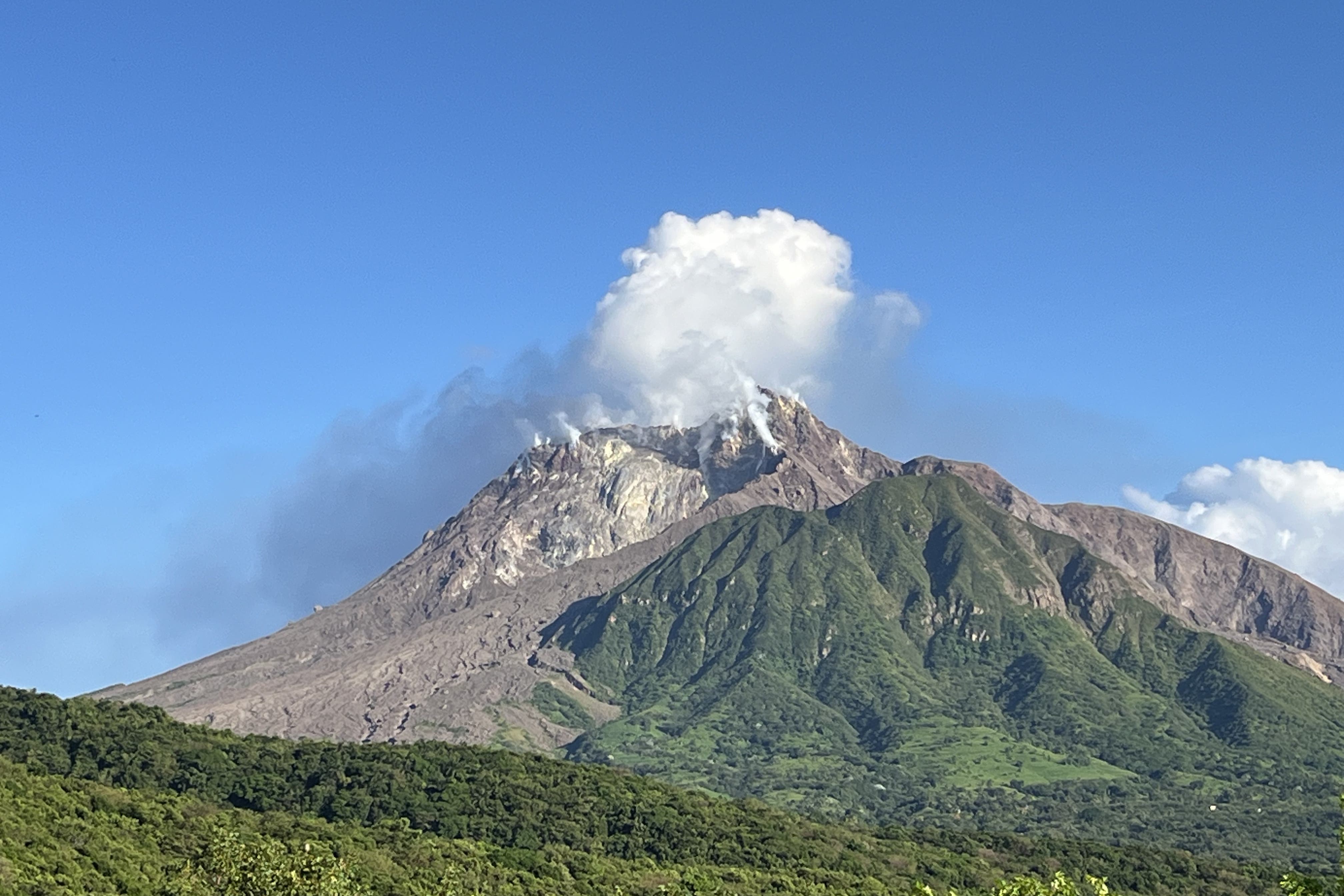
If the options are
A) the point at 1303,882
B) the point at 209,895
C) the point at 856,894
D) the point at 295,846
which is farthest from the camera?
the point at 856,894

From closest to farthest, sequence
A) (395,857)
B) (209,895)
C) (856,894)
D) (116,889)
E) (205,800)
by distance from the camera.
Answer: (209,895) < (116,889) < (395,857) < (856,894) < (205,800)

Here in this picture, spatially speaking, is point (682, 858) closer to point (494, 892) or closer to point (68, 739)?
point (494, 892)

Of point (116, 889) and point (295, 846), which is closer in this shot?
point (116, 889)

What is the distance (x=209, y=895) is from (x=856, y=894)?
289ft

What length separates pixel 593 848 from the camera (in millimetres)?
196500

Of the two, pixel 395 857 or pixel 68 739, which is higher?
pixel 68 739

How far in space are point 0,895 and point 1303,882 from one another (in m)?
81.3

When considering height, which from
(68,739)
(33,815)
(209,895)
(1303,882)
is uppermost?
(68,739)

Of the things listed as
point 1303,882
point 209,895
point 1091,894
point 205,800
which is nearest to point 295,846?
point 209,895

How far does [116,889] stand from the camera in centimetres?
11950

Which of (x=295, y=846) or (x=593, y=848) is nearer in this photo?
(x=295, y=846)

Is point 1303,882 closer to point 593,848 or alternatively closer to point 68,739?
point 593,848

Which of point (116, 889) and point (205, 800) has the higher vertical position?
point (205, 800)

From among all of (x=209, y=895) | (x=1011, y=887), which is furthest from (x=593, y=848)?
(x=1011, y=887)
